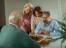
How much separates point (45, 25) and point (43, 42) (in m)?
0.16

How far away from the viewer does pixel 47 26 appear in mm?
1354

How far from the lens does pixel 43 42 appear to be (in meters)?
1.38

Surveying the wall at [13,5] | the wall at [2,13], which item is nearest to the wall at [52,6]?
the wall at [13,5]

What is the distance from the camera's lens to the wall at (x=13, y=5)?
1.43 m

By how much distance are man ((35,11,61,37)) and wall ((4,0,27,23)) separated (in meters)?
0.24

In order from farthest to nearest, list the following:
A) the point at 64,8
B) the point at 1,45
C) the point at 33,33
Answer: the point at 33,33
the point at 64,8
the point at 1,45

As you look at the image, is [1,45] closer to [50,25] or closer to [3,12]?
[50,25]

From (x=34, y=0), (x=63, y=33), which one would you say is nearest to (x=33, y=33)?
(x=34, y=0)

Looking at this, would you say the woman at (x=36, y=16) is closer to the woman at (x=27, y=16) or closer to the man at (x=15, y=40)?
the woman at (x=27, y=16)

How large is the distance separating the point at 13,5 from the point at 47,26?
1.29ft

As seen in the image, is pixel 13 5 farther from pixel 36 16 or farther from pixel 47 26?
pixel 47 26

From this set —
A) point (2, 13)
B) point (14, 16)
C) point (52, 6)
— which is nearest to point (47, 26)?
point (52, 6)

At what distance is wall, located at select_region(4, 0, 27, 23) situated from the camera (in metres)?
1.43

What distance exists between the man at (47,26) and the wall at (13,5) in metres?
0.24
